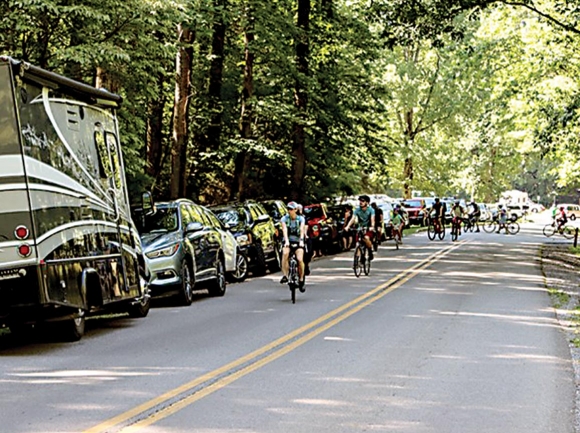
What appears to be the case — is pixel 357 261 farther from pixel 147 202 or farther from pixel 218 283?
pixel 147 202

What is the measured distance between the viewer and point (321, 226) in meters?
33.7

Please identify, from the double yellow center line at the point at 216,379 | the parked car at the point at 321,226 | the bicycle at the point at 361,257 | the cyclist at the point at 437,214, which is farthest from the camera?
the cyclist at the point at 437,214

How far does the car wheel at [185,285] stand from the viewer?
17.1 meters

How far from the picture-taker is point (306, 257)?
19.3 meters

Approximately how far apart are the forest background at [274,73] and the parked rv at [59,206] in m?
5.09

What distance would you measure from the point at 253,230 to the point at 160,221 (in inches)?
270

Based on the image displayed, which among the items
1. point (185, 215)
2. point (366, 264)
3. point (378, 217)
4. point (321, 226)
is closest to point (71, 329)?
point (185, 215)

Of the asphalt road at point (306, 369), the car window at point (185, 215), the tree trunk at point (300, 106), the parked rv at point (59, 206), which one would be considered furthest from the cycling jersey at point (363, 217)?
the tree trunk at point (300, 106)

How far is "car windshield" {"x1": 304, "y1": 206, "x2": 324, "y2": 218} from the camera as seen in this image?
111ft

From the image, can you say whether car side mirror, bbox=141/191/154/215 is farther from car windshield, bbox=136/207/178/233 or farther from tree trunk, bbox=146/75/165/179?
tree trunk, bbox=146/75/165/179

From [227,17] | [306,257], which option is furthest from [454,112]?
[306,257]

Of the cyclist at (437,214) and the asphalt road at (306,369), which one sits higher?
the cyclist at (437,214)

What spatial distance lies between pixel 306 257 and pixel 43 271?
28.7 ft

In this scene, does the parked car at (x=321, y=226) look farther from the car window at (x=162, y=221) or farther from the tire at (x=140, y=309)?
the tire at (x=140, y=309)
